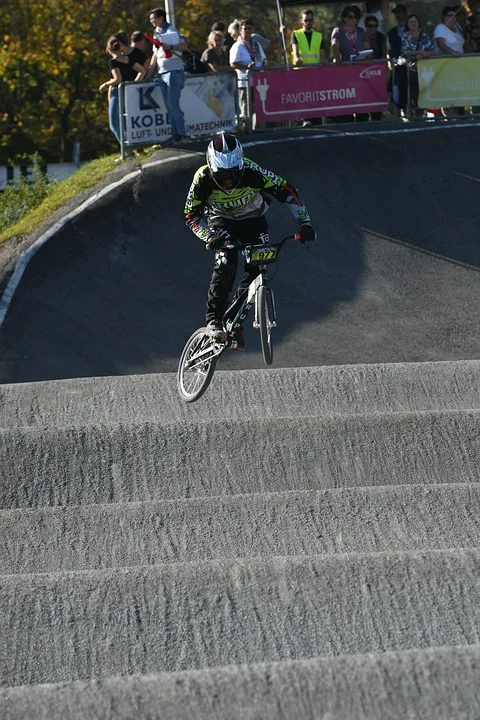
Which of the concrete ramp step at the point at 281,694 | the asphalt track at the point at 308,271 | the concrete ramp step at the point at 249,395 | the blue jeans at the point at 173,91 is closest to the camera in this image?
the concrete ramp step at the point at 281,694

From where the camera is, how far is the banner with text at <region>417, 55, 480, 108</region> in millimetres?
18219

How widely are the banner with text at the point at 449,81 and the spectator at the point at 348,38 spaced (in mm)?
1139


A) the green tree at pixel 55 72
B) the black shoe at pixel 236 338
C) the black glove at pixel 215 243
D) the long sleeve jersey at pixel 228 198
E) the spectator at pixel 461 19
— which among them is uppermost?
the long sleeve jersey at pixel 228 198

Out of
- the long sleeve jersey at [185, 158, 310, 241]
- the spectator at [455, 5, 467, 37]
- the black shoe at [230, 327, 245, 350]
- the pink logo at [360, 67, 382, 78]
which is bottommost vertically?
the black shoe at [230, 327, 245, 350]

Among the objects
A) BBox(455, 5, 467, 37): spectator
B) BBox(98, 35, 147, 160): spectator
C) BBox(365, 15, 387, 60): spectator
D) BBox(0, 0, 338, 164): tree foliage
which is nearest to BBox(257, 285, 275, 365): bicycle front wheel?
BBox(98, 35, 147, 160): spectator

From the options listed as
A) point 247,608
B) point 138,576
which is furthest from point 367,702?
point 138,576

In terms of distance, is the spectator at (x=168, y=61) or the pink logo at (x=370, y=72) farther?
the pink logo at (x=370, y=72)

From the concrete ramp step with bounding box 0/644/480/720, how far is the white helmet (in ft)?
16.4

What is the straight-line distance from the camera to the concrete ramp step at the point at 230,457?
10336 mm

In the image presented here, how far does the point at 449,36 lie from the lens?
18578mm

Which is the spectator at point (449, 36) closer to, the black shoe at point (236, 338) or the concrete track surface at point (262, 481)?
the concrete track surface at point (262, 481)

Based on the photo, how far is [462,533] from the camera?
894 cm

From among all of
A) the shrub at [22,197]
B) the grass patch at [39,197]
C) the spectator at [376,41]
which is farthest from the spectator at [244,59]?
the shrub at [22,197]

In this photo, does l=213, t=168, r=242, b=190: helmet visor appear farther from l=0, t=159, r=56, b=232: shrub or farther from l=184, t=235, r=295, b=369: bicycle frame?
l=0, t=159, r=56, b=232: shrub
